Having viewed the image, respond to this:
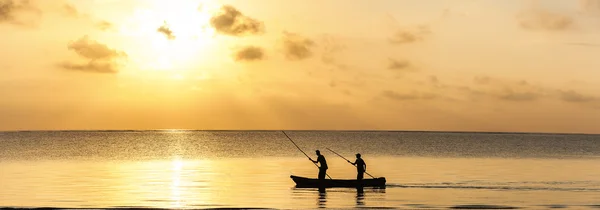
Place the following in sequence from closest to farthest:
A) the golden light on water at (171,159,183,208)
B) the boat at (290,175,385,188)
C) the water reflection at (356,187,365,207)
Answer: the water reflection at (356,187,365,207), the golden light on water at (171,159,183,208), the boat at (290,175,385,188)

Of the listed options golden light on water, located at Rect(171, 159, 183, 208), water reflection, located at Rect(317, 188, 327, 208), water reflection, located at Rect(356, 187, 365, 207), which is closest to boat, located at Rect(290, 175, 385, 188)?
water reflection, located at Rect(356, 187, 365, 207)

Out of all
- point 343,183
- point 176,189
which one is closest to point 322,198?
point 343,183

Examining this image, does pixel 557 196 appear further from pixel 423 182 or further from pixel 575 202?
pixel 423 182

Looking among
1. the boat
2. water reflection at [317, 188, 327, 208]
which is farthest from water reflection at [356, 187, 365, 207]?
water reflection at [317, 188, 327, 208]

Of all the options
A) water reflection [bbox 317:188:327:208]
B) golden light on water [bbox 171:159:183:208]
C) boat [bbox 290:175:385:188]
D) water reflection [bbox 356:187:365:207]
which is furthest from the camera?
boat [bbox 290:175:385:188]

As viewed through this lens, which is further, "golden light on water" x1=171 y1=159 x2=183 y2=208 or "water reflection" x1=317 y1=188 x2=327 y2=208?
"golden light on water" x1=171 y1=159 x2=183 y2=208

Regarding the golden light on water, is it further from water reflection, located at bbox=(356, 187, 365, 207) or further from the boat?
water reflection, located at bbox=(356, 187, 365, 207)

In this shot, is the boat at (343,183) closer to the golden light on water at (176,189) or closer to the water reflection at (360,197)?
the water reflection at (360,197)

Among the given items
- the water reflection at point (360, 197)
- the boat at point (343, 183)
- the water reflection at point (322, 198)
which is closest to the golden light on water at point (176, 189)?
the water reflection at point (322, 198)

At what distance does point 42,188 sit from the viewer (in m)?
47.2

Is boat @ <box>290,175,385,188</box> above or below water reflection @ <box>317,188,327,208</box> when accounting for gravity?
above

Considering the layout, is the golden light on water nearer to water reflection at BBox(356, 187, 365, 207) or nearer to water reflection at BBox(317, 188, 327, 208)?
water reflection at BBox(317, 188, 327, 208)

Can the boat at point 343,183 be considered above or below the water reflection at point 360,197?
above

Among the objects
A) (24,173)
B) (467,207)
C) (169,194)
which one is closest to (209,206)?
(169,194)
